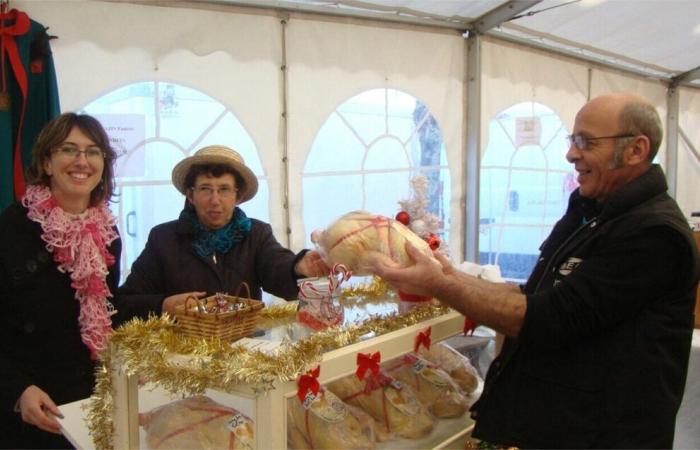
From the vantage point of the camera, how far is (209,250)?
1.96 m

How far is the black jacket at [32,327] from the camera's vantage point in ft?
5.27

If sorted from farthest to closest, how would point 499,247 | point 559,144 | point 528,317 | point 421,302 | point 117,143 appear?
point 559,144
point 499,247
point 117,143
point 421,302
point 528,317

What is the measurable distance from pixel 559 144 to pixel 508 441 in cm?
425

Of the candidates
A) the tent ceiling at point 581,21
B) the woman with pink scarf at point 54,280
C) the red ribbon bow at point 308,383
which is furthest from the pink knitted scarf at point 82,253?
the tent ceiling at point 581,21

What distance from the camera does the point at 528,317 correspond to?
4.17 feet

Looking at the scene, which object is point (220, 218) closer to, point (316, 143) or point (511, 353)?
point (511, 353)

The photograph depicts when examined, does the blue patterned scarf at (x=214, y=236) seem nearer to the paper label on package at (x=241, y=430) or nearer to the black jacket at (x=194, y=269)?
the black jacket at (x=194, y=269)

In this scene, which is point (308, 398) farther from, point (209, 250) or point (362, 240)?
point (209, 250)

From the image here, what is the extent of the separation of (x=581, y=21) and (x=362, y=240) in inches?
154

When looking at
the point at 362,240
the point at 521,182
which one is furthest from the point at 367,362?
the point at 521,182

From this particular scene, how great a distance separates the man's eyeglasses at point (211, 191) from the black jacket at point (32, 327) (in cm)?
50

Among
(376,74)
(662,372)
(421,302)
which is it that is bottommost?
(662,372)

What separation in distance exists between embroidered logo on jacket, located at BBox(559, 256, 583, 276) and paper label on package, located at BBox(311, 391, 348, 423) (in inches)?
24.9

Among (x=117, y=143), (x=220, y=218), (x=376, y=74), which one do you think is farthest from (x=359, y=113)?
(x=220, y=218)
